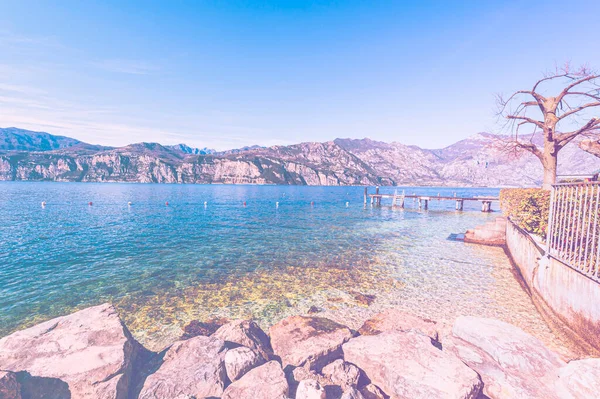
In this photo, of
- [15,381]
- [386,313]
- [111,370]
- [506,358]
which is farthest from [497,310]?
[15,381]

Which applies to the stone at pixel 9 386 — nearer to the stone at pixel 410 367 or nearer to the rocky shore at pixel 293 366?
the rocky shore at pixel 293 366

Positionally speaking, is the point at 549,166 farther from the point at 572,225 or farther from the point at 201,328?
the point at 201,328

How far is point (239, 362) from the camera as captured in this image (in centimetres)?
698

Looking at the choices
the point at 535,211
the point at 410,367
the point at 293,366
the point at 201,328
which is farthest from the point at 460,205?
the point at 293,366

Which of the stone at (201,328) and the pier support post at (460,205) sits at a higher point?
the pier support post at (460,205)

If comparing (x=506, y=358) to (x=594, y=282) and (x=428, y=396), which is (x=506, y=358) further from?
(x=594, y=282)

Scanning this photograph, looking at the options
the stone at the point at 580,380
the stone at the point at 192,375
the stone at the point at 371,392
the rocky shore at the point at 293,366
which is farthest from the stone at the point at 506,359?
the stone at the point at 192,375

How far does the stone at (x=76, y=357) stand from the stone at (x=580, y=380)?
33.5 ft

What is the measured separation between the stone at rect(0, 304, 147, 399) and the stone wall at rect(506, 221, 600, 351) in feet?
45.0

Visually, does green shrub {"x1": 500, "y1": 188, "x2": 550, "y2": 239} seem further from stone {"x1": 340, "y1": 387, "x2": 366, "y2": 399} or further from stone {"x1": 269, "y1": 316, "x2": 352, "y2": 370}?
stone {"x1": 340, "y1": 387, "x2": 366, "y2": 399}

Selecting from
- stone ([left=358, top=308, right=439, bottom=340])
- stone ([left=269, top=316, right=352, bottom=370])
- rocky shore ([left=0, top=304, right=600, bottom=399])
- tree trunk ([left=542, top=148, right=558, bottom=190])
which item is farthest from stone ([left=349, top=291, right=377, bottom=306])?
tree trunk ([left=542, top=148, right=558, bottom=190])

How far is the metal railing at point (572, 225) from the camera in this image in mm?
8875

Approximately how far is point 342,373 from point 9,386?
752 centimetres

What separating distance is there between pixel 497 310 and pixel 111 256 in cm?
2663
